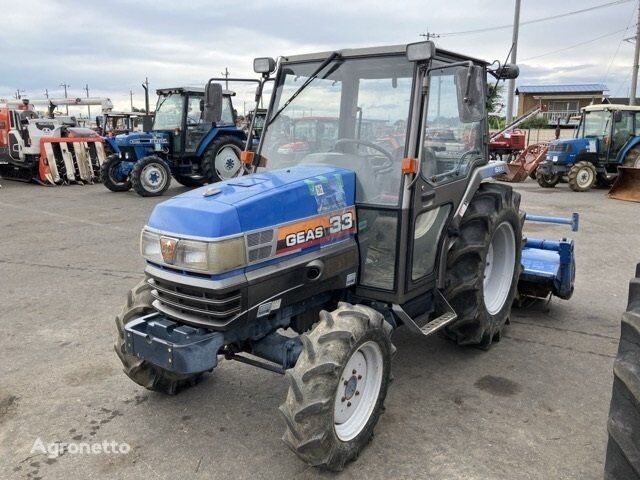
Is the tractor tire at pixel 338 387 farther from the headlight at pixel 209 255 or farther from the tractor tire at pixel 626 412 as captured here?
the tractor tire at pixel 626 412

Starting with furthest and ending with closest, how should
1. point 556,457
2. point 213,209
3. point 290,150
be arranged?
point 290,150 → point 556,457 → point 213,209

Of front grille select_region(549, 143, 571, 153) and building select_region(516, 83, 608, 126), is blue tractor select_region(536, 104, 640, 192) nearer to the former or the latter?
front grille select_region(549, 143, 571, 153)

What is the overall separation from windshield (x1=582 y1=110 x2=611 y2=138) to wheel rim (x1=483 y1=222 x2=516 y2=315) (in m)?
12.3

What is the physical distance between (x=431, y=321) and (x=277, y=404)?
3.83 ft

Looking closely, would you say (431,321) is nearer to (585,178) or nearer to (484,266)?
(484,266)

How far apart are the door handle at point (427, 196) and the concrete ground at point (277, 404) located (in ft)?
4.19

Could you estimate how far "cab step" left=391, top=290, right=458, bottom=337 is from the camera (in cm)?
339

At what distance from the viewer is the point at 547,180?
51.2 feet

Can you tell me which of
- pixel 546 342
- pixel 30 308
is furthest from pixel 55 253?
pixel 546 342

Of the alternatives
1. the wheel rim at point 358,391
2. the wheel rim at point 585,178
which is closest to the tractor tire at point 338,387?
the wheel rim at point 358,391

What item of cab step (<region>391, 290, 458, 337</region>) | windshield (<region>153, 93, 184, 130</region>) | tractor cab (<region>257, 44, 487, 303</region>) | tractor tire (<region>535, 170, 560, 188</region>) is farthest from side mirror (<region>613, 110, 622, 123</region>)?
cab step (<region>391, 290, 458, 337</region>)

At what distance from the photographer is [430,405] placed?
137 inches

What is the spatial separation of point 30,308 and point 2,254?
2.75 metres

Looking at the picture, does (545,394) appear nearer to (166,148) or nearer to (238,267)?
(238,267)
